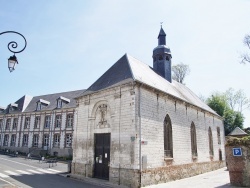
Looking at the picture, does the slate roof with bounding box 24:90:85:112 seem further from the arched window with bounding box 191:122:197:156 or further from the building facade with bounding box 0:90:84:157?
the arched window with bounding box 191:122:197:156

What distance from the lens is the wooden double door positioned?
13.1 meters

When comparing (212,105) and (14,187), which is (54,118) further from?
(212,105)

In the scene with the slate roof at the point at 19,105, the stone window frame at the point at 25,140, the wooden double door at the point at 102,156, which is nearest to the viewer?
the wooden double door at the point at 102,156

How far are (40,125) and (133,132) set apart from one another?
25727 millimetres

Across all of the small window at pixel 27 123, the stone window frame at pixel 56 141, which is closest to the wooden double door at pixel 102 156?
the stone window frame at pixel 56 141

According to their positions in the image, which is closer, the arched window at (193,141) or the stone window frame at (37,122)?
the arched window at (193,141)

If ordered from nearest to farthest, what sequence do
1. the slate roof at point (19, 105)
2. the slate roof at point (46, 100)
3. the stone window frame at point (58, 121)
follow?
the stone window frame at point (58, 121)
the slate roof at point (46, 100)
the slate roof at point (19, 105)

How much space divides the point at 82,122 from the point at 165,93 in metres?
6.24

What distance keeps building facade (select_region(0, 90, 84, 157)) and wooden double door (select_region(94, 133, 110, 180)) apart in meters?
16.0

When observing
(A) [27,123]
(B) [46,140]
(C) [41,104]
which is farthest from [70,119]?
(A) [27,123]

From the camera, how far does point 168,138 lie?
1438 cm

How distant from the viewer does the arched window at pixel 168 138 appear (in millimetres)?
13984

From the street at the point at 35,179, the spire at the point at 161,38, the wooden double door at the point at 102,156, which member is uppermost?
the spire at the point at 161,38

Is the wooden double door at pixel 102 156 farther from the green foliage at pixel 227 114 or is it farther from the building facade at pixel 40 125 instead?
the green foliage at pixel 227 114
